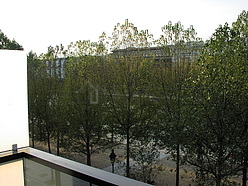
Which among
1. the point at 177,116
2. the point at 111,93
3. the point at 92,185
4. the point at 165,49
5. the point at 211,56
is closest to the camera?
the point at 92,185

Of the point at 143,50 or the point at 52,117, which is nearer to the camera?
the point at 143,50

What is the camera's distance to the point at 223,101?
3867 millimetres

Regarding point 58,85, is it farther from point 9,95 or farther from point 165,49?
point 9,95

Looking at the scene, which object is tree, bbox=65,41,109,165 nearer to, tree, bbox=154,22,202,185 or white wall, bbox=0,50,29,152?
tree, bbox=154,22,202,185

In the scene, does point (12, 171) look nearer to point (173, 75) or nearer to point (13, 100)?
point (13, 100)

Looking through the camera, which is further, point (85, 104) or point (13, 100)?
point (85, 104)

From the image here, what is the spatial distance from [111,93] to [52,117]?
84.9 inches

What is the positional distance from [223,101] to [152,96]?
205 centimetres

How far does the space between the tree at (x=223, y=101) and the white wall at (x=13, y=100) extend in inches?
113

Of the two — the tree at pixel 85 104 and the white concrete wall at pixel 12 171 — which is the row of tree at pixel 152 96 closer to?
the tree at pixel 85 104

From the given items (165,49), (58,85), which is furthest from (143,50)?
(58,85)

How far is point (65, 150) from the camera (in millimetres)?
6332

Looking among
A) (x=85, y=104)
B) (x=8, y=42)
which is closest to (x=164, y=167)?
(x=85, y=104)

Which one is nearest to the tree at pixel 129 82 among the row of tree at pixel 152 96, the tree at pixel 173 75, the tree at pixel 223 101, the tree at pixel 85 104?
the row of tree at pixel 152 96
